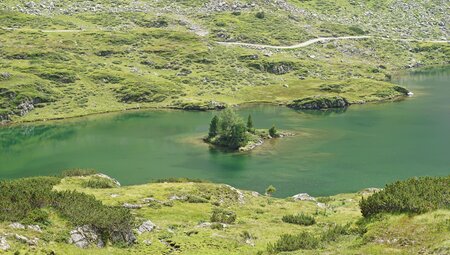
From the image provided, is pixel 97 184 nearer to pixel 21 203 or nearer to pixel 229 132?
pixel 21 203

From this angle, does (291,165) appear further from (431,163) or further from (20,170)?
(20,170)

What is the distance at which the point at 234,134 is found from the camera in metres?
160

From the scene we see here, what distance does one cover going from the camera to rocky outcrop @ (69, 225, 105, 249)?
37.1 m

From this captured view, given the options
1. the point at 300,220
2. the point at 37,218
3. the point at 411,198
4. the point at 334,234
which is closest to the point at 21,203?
the point at 37,218

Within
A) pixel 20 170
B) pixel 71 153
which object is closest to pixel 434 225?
pixel 20 170

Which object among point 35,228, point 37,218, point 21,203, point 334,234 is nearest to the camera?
point 35,228

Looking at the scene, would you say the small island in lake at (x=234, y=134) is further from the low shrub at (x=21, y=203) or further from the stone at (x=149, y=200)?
the low shrub at (x=21, y=203)

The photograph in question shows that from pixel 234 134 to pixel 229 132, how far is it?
6.03 feet

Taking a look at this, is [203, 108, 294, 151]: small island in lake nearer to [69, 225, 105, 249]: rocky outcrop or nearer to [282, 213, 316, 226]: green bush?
[282, 213, 316, 226]: green bush

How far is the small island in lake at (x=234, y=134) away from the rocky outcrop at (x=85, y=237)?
118m

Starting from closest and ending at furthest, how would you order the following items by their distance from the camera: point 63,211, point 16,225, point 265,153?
point 16,225 < point 63,211 < point 265,153

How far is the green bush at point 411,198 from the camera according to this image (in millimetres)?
37812

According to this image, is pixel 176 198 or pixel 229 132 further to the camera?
pixel 229 132

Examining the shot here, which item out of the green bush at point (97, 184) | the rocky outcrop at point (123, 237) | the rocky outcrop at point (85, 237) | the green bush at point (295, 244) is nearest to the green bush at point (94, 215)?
the rocky outcrop at point (123, 237)
